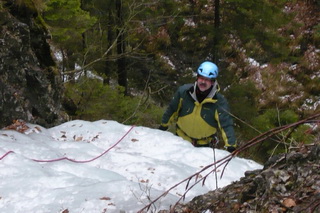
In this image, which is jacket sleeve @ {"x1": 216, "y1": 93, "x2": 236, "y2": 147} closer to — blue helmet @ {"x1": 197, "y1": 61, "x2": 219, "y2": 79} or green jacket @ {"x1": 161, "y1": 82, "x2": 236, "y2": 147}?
green jacket @ {"x1": 161, "y1": 82, "x2": 236, "y2": 147}

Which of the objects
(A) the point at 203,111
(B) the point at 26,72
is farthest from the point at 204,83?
(B) the point at 26,72

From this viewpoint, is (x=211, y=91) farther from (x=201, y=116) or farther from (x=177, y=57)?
(x=177, y=57)

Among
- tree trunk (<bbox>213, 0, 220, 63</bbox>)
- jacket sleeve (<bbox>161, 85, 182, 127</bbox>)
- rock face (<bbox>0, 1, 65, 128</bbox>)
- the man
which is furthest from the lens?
tree trunk (<bbox>213, 0, 220, 63</bbox>)

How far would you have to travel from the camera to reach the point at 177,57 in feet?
56.6

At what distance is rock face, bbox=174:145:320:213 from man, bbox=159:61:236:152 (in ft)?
8.40

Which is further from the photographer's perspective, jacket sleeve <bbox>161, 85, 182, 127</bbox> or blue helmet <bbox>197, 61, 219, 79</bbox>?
jacket sleeve <bbox>161, 85, 182, 127</bbox>

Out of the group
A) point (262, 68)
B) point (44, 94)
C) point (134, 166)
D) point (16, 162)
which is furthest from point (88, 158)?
point (262, 68)

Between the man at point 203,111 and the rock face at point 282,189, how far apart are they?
8.40 ft

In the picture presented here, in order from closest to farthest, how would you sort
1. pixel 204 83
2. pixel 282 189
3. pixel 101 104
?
pixel 282 189 < pixel 204 83 < pixel 101 104

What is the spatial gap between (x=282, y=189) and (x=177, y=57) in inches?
600

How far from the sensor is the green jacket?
5289 millimetres

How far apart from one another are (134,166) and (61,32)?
20.1ft

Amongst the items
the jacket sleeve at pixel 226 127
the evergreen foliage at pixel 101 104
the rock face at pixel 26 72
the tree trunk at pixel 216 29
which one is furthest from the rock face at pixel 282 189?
the tree trunk at pixel 216 29

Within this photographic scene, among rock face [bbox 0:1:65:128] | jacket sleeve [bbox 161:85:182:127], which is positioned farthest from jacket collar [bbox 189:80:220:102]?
rock face [bbox 0:1:65:128]
